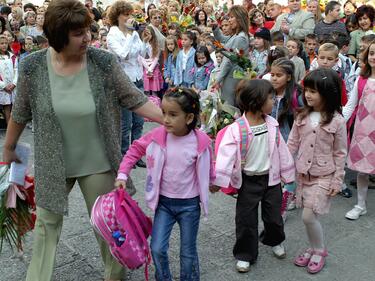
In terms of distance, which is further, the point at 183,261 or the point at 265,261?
the point at 265,261

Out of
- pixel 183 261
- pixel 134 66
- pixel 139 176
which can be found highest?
pixel 134 66

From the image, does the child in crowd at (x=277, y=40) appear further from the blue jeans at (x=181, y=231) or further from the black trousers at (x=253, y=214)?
the blue jeans at (x=181, y=231)

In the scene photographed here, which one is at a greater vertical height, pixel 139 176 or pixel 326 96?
pixel 326 96

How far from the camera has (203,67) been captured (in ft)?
27.6

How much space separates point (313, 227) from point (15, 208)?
2191 mm

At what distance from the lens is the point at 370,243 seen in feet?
13.0

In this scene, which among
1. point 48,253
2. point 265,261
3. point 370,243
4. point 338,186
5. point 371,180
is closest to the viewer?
point 48,253

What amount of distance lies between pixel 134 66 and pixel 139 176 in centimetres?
145

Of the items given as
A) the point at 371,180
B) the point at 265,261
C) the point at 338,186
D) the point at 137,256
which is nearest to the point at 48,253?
the point at 137,256

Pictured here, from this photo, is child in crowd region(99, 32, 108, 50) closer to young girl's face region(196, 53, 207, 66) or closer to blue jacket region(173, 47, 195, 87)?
blue jacket region(173, 47, 195, 87)

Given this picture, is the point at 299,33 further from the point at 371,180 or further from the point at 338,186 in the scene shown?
the point at 338,186

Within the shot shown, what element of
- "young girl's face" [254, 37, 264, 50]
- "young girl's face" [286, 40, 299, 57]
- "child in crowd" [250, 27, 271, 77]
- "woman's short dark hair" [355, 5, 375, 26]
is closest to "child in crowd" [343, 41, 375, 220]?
"young girl's face" [286, 40, 299, 57]

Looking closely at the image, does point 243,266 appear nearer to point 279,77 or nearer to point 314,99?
point 314,99

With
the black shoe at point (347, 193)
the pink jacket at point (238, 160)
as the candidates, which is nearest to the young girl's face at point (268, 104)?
the pink jacket at point (238, 160)
